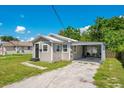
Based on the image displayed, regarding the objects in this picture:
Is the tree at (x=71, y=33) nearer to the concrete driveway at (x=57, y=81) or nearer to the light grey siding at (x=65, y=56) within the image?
the light grey siding at (x=65, y=56)

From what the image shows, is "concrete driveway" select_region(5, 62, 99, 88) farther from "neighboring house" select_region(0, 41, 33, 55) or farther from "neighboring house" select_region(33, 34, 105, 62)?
"neighboring house" select_region(0, 41, 33, 55)

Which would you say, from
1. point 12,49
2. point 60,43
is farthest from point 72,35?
point 60,43

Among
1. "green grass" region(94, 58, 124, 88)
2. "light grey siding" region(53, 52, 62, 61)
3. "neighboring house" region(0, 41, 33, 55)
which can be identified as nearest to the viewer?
"green grass" region(94, 58, 124, 88)

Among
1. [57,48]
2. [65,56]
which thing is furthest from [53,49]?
[65,56]

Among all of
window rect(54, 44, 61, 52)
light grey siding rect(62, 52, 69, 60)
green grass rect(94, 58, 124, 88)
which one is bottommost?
green grass rect(94, 58, 124, 88)

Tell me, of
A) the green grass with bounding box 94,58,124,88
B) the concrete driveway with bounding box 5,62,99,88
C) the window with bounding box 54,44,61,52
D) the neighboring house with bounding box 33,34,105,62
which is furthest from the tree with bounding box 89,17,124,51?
the concrete driveway with bounding box 5,62,99,88

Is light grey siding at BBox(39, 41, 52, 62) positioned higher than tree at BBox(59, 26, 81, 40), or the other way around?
tree at BBox(59, 26, 81, 40)

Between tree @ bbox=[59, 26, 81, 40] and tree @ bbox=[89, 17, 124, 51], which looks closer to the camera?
tree @ bbox=[89, 17, 124, 51]

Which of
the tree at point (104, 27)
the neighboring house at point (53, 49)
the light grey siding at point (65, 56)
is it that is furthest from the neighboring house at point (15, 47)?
the light grey siding at point (65, 56)

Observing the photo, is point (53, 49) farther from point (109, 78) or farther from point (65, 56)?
point (109, 78)
